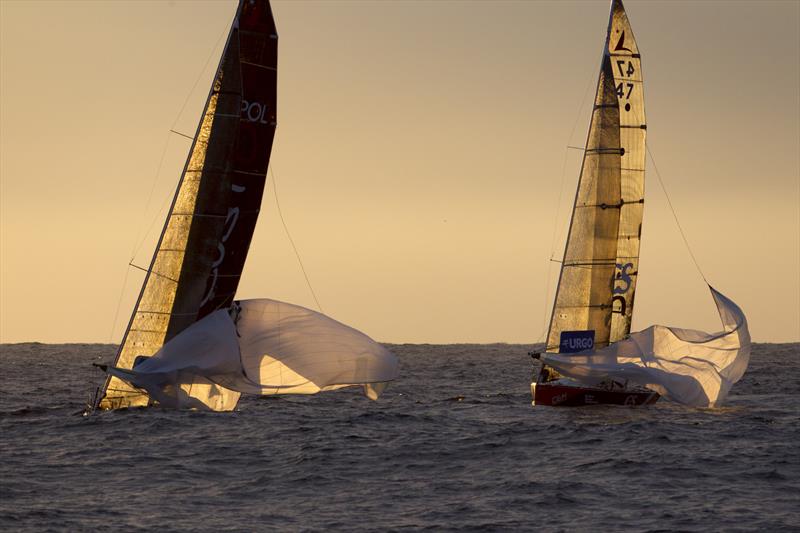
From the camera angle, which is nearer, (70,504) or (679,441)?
(70,504)

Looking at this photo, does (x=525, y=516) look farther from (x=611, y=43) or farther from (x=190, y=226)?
(x=611, y=43)

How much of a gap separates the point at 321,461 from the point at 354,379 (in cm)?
388

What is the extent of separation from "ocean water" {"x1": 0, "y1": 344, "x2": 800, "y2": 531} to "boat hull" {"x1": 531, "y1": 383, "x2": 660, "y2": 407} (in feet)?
1.33

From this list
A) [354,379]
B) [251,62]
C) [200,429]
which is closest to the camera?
[354,379]

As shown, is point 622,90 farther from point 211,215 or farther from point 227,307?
point 227,307

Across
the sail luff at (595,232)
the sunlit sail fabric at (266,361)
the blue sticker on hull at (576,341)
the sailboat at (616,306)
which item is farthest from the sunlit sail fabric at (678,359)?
the sunlit sail fabric at (266,361)

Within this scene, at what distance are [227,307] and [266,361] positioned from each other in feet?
14.4

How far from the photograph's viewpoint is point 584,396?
43.8 metres

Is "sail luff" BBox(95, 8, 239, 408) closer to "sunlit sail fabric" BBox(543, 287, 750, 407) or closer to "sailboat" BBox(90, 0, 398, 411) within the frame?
"sailboat" BBox(90, 0, 398, 411)

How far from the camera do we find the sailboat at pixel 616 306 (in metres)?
41.1

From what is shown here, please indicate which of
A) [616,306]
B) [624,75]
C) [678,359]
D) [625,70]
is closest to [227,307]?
[678,359]

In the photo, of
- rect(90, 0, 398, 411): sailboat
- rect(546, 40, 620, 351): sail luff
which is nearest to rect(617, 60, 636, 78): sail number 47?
rect(546, 40, 620, 351): sail luff

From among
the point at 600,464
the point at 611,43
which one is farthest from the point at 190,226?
the point at 611,43

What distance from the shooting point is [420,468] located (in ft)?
101
